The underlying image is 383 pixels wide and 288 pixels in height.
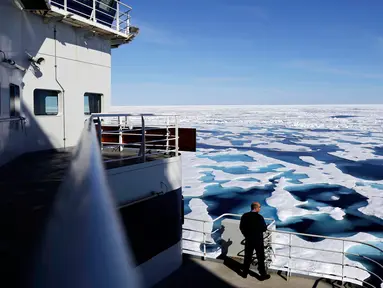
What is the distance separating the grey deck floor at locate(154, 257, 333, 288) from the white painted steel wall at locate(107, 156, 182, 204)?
162cm

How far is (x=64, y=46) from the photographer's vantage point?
8258 mm

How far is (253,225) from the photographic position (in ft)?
20.4

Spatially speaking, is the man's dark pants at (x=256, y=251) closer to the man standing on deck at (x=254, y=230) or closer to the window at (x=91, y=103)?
the man standing on deck at (x=254, y=230)

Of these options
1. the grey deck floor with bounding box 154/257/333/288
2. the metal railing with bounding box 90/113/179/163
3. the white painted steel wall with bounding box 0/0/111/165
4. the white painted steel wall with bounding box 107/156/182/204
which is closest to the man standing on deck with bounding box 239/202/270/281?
the grey deck floor with bounding box 154/257/333/288

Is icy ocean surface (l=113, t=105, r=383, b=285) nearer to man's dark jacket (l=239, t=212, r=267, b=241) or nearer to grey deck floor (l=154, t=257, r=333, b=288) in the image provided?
grey deck floor (l=154, t=257, r=333, b=288)

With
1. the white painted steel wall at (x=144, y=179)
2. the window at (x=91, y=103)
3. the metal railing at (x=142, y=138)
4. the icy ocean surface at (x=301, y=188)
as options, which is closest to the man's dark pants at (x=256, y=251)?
the white painted steel wall at (x=144, y=179)

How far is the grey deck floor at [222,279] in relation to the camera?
6539 mm

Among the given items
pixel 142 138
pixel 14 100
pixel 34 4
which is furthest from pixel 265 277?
pixel 34 4

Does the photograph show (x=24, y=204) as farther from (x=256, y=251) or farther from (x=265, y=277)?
(x=265, y=277)

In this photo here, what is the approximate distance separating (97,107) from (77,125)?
112 cm

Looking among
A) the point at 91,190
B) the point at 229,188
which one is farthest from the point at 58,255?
the point at 229,188

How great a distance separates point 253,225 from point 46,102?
16.8 feet

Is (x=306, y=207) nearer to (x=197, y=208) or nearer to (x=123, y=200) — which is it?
(x=197, y=208)

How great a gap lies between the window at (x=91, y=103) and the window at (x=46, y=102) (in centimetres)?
105
